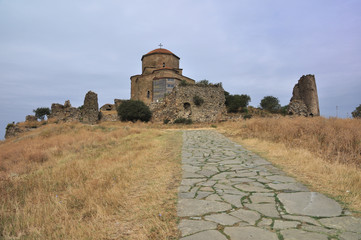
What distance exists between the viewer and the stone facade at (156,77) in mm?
32156

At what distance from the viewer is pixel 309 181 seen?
3354 mm

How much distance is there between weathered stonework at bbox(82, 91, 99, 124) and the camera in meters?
23.3

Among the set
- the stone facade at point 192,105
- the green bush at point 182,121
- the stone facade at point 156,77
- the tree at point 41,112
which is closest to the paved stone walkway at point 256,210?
the green bush at point 182,121

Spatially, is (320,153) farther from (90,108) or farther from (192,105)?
(90,108)

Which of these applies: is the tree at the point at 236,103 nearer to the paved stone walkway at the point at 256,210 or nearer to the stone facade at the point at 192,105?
the stone facade at the point at 192,105

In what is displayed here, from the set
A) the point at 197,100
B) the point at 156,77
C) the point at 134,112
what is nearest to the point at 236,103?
the point at 197,100

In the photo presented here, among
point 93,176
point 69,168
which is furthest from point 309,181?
point 69,168

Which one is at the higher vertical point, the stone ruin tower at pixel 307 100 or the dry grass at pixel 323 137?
the stone ruin tower at pixel 307 100

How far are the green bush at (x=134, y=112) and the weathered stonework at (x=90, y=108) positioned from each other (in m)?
2.81

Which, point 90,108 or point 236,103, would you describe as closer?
point 90,108

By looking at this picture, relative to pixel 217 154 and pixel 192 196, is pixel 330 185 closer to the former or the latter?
pixel 192 196

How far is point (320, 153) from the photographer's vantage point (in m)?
5.36

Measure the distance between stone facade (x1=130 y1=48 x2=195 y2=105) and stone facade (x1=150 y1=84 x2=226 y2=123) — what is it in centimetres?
696

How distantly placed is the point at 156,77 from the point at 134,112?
36.4ft
